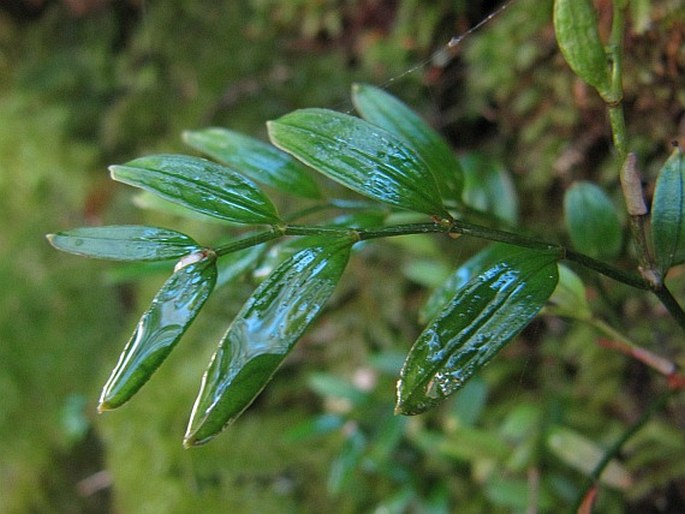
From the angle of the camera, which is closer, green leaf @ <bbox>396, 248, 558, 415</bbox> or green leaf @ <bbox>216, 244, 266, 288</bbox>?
green leaf @ <bbox>396, 248, 558, 415</bbox>

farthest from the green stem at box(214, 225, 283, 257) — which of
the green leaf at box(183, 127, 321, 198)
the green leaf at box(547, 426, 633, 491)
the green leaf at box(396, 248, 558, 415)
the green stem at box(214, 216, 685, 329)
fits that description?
the green leaf at box(547, 426, 633, 491)

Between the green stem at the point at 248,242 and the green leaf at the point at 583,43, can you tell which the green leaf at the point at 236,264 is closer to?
the green stem at the point at 248,242

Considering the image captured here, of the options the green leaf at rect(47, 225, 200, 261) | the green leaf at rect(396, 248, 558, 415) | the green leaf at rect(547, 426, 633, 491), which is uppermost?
the green leaf at rect(47, 225, 200, 261)

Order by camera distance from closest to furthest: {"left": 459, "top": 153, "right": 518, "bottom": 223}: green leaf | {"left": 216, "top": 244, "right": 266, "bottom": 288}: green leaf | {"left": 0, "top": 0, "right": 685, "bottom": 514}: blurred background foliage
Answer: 1. {"left": 216, "top": 244, "right": 266, "bottom": 288}: green leaf
2. {"left": 459, "top": 153, "right": 518, "bottom": 223}: green leaf
3. {"left": 0, "top": 0, "right": 685, "bottom": 514}: blurred background foliage

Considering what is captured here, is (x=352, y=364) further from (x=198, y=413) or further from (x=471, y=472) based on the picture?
(x=198, y=413)

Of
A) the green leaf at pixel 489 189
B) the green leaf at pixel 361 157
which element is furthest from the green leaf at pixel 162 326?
the green leaf at pixel 489 189

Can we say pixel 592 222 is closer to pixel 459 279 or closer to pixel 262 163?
pixel 459 279

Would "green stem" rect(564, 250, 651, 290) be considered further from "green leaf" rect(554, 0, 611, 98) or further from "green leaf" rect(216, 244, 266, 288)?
"green leaf" rect(216, 244, 266, 288)

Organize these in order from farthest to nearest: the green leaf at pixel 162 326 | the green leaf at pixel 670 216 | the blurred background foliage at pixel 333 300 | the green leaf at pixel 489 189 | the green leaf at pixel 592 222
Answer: the blurred background foliage at pixel 333 300 < the green leaf at pixel 489 189 < the green leaf at pixel 592 222 < the green leaf at pixel 670 216 < the green leaf at pixel 162 326
